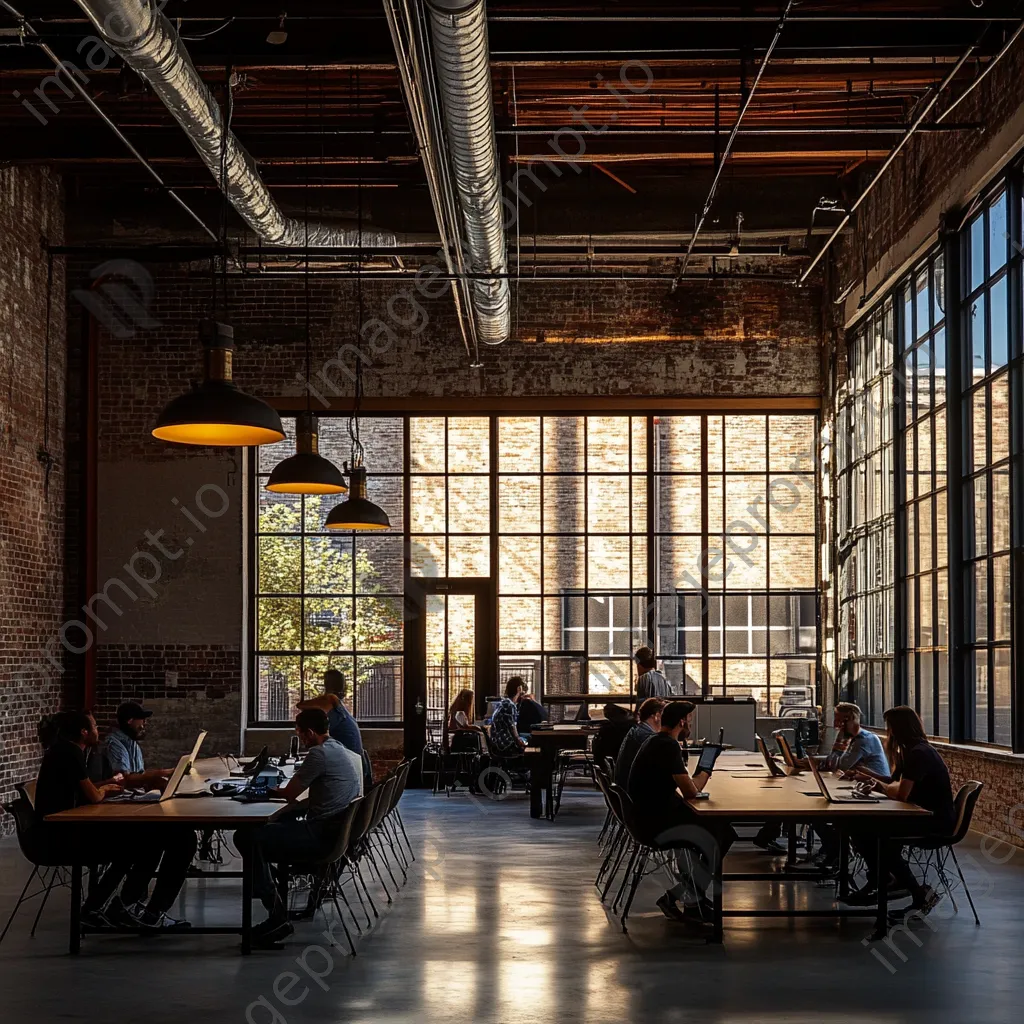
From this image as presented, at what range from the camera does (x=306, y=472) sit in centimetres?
941

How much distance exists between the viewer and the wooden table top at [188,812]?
6.79 m

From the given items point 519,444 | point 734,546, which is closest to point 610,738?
point 734,546

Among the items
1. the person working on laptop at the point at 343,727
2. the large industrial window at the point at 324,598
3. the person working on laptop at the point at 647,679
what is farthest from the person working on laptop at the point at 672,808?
the large industrial window at the point at 324,598

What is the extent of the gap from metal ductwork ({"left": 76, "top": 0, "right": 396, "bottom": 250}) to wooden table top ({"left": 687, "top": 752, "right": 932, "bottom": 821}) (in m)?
4.32

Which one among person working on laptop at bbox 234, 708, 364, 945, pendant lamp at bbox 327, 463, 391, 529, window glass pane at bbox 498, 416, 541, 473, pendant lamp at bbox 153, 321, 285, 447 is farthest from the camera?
window glass pane at bbox 498, 416, 541, 473

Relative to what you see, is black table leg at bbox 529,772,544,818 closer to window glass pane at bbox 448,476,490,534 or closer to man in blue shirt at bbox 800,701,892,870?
window glass pane at bbox 448,476,490,534

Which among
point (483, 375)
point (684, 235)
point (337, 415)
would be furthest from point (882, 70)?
point (337, 415)

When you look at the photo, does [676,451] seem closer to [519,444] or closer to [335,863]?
[519,444]

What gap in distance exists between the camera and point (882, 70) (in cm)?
1186

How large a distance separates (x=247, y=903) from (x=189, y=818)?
50 cm

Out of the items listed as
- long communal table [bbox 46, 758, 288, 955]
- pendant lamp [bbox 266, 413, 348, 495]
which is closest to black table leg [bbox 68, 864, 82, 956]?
long communal table [bbox 46, 758, 288, 955]

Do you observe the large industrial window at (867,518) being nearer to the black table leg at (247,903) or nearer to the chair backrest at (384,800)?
the chair backrest at (384,800)

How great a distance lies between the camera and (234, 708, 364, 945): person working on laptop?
7.02m

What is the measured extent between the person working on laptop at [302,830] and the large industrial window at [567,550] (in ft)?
30.8
